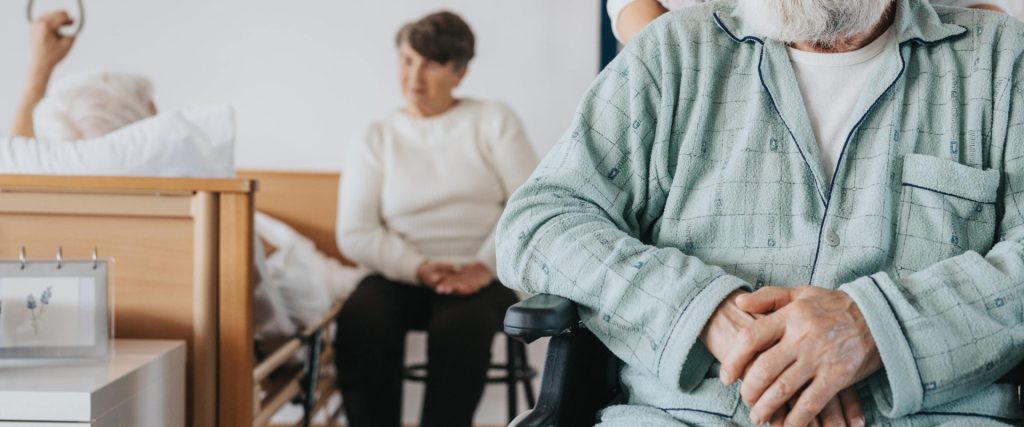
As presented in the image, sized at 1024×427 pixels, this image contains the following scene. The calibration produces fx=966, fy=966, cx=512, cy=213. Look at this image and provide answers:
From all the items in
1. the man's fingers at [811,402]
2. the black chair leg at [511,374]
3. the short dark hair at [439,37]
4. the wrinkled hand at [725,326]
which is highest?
the short dark hair at [439,37]

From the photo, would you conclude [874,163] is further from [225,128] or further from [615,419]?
[225,128]

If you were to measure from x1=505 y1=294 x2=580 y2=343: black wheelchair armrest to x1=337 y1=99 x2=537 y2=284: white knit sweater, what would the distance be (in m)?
1.56

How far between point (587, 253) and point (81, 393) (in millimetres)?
740

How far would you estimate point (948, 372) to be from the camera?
Answer: 38.2 inches

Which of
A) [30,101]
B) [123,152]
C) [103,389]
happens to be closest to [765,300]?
[103,389]

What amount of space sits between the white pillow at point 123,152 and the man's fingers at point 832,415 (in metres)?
1.34

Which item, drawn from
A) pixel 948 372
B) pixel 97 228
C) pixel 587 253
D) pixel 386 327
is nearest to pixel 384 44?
pixel 386 327

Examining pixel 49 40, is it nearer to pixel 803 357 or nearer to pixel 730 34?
A: pixel 730 34

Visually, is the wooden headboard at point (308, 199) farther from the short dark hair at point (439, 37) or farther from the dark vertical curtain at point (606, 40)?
the dark vertical curtain at point (606, 40)

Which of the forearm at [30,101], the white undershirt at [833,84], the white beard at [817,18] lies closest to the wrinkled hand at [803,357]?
the white undershirt at [833,84]

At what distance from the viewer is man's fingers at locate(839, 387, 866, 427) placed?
101cm

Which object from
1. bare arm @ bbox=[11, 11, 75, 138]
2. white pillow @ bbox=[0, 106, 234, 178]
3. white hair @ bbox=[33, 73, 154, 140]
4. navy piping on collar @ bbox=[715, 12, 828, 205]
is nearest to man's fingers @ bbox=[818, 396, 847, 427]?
navy piping on collar @ bbox=[715, 12, 828, 205]

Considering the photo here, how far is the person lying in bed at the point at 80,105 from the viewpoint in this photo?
6.79 feet

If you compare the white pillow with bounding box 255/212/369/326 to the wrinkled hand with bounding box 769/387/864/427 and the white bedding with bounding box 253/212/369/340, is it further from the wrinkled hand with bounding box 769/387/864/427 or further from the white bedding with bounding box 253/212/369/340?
the wrinkled hand with bounding box 769/387/864/427
